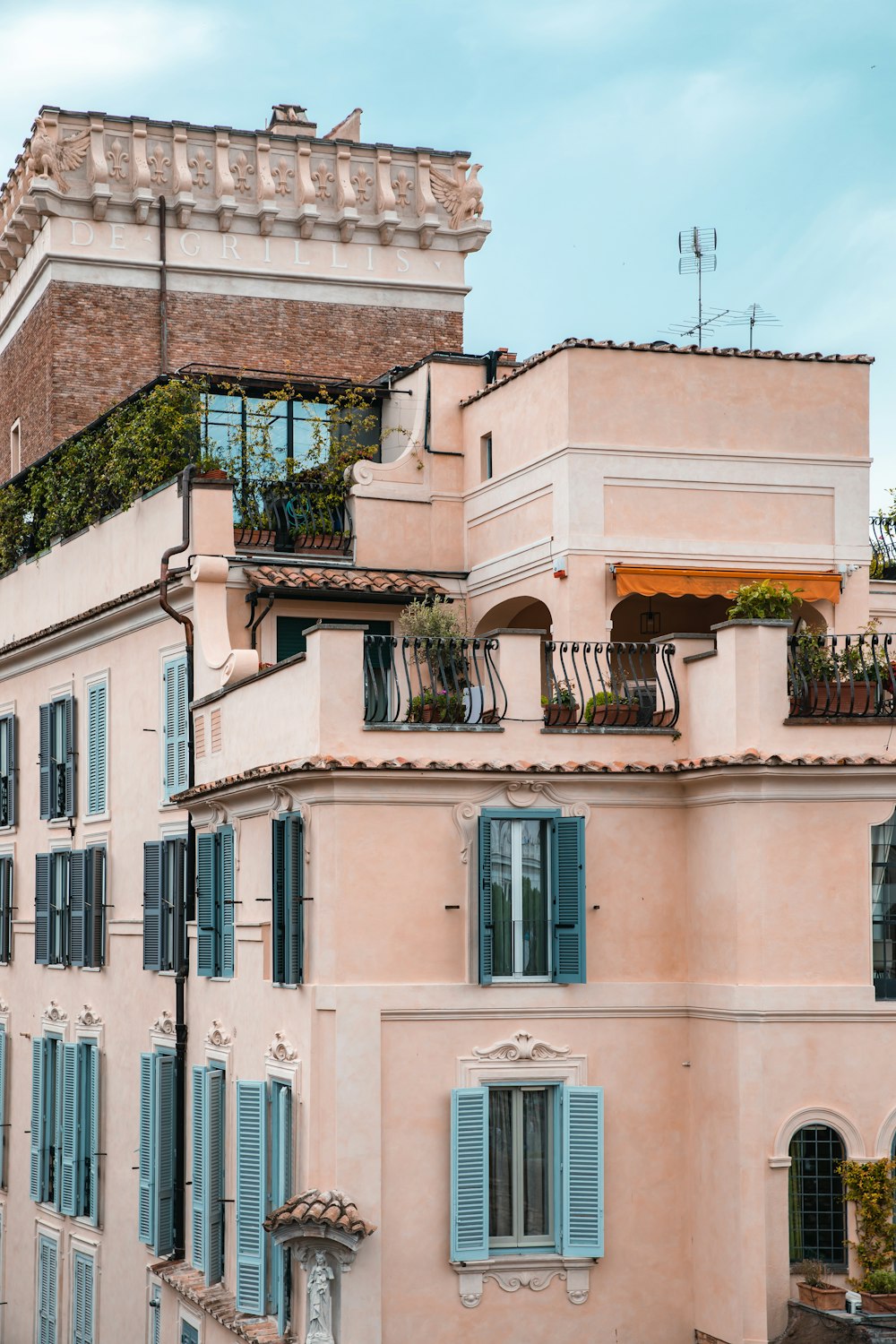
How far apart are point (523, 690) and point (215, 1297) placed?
7689mm

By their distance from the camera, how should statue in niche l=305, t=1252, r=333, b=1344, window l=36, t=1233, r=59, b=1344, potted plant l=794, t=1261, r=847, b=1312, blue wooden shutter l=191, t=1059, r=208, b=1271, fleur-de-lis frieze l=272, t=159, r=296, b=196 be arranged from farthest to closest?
fleur-de-lis frieze l=272, t=159, r=296, b=196
window l=36, t=1233, r=59, b=1344
blue wooden shutter l=191, t=1059, r=208, b=1271
statue in niche l=305, t=1252, r=333, b=1344
potted plant l=794, t=1261, r=847, b=1312

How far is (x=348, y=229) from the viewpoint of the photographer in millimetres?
35844

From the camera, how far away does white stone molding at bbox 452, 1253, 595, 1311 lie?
20484mm

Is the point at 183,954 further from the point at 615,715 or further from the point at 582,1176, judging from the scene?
the point at 615,715

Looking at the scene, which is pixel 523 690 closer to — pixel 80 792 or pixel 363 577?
pixel 363 577

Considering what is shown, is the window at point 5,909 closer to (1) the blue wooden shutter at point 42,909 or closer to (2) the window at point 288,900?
(1) the blue wooden shutter at point 42,909

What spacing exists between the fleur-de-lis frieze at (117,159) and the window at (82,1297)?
56.1 ft

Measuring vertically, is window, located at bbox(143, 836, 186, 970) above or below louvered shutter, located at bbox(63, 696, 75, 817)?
below

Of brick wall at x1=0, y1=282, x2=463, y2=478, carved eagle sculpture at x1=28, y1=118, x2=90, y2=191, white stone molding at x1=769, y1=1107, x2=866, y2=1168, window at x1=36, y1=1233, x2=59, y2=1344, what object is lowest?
window at x1=36, y1=1233, x2=59, y2=1344

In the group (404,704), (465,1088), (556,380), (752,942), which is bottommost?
(465,1088)

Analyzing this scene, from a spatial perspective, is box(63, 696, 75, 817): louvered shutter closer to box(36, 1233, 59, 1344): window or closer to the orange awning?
box(36, 1233, 59, 1344): window

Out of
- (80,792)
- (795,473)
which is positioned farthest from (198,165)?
(795,473)

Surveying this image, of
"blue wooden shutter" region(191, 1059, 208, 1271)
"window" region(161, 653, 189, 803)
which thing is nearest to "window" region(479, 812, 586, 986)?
"blue wooden shutter" region(191, 1059, 208, 1271)

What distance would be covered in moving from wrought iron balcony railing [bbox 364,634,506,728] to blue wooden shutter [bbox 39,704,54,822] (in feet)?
33.2
